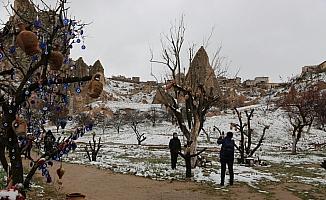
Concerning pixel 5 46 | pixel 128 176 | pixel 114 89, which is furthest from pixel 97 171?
pixel 114 89

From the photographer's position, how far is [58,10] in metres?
6.42

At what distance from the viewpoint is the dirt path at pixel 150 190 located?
11.1m

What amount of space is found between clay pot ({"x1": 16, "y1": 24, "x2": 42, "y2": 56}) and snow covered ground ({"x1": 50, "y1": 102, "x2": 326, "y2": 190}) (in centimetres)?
983

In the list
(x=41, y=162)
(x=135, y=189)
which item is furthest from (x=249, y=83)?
(x=41, y=162)

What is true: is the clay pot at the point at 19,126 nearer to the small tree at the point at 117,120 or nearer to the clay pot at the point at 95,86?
the clay pot at the point at 95,86

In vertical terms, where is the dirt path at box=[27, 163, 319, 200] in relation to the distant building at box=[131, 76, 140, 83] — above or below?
below

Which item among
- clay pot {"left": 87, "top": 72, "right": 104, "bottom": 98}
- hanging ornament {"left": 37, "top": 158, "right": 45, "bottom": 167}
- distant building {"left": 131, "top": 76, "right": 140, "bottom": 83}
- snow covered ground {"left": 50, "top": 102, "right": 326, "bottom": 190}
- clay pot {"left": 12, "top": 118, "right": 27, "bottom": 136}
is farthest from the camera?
distant building {"left": 131, "top": 76, "right": 140, "bottom": 83}

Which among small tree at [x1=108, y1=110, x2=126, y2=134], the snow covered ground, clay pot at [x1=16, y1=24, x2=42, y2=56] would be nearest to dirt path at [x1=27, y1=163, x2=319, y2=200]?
the snow covered ground

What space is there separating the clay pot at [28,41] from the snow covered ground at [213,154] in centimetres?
983

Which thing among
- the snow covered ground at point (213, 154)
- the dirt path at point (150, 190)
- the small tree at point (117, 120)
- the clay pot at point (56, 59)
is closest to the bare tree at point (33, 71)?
the clay pot at point (56, 59)

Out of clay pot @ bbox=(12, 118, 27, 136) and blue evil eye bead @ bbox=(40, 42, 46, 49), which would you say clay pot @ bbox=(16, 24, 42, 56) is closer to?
blue evil eye bead @ bbox=(40, 42, 46, 49)

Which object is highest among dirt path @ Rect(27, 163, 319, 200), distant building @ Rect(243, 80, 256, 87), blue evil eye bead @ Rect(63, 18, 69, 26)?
distant building @ Rect(243, 80, 256, 87)

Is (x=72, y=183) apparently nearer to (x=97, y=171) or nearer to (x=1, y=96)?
(x=97, y=171)

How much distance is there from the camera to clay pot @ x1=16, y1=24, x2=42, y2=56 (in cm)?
481
